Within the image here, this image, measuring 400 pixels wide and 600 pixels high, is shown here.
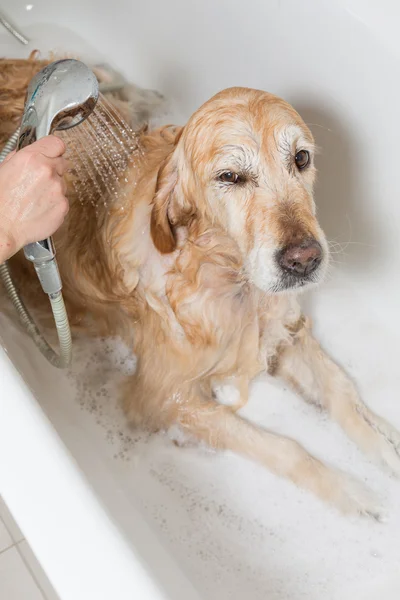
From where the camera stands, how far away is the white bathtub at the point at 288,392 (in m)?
1.76

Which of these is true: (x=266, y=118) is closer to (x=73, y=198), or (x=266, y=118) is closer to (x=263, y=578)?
(x=73, y=198)

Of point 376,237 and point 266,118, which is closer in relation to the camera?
point 266,118

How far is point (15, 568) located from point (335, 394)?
117 centimetres

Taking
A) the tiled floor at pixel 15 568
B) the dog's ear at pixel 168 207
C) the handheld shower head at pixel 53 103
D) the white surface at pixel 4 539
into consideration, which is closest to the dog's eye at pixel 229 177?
the dog's ear at pixel 168 207

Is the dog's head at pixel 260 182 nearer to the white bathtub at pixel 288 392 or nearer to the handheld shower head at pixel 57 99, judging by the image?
the handheld shower head at pixel 57 99

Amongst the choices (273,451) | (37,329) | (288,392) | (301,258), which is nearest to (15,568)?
(37,329)

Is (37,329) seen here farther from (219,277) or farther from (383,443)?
(383,443)

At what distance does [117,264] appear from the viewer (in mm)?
1778

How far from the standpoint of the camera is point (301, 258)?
140cm

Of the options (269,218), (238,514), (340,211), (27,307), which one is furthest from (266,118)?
(238,514)

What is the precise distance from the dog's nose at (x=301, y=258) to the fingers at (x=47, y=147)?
1.75 feet

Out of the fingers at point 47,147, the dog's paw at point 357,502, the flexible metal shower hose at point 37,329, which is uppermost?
the fingers at point 47,147

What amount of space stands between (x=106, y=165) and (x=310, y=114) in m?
0.68

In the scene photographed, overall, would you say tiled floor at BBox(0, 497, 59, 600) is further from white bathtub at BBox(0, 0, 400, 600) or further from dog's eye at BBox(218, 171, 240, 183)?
dog's eye at BBox(218, 171, 240, 183)
